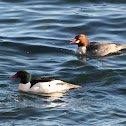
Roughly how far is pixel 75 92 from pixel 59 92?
0.53 meters

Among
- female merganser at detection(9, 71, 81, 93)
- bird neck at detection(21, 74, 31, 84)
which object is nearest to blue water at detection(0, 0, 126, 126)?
female merganser at detection(9, 71, 81, 93)

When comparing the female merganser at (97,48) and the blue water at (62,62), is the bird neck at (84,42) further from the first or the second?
the blue water at (62,62)

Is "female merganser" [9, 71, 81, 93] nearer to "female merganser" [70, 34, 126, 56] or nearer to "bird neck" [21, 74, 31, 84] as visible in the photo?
"bird neck" [21, 74, 31, 84]

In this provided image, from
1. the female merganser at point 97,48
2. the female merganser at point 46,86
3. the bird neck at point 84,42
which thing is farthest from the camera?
the bird neck at point 84,42

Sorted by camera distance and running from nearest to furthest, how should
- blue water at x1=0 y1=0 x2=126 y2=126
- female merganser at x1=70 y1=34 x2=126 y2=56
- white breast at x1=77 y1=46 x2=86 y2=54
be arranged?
blue water at x1=0 y1=0 x2=126 y2=126, female merganser at x1=70 y1=34 x2=126 y2=56, white breast at x1=77 y1=46 x2=86 y2=54

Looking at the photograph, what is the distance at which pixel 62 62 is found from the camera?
15.9 metres

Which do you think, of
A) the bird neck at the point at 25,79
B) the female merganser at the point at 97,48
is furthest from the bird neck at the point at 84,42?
the bird neck at the point at 25,79

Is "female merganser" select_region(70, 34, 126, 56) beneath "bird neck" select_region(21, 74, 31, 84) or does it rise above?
above

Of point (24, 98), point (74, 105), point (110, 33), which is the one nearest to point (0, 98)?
point (24, 98)

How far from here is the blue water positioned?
425 inches

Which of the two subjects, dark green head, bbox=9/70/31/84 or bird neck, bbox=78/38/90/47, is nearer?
dark green head, bbox=9/70/31/84

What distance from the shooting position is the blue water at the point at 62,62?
10797 mm

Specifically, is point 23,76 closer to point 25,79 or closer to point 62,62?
point 25,79

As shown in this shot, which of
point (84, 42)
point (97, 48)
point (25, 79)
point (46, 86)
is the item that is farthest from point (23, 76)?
point (84, 42)
